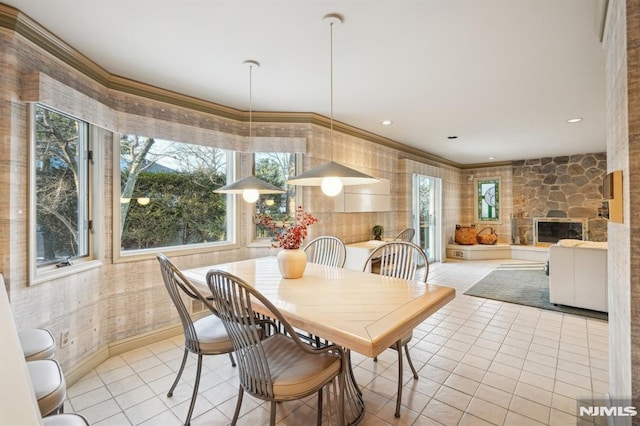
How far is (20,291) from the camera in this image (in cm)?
196

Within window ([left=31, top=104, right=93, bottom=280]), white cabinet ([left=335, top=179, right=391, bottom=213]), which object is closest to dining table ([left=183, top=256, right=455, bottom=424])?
window ([left=31, top=104, right=93, bottom=280])

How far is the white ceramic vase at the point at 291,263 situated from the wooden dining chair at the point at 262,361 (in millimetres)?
728

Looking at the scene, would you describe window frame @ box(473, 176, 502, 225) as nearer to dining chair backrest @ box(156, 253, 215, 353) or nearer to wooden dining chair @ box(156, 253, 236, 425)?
wooden dining chair @ box(156, 253, 236, 425)

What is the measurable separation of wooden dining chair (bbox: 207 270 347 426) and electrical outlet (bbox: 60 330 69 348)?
161 centimetres

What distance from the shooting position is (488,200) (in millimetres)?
8227

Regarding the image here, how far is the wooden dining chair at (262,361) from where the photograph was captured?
1414 millimetres

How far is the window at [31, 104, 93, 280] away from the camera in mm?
2176

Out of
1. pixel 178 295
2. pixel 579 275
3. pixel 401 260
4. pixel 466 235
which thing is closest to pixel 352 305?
pixel 401 260

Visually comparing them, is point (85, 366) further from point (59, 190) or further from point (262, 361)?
point (262, 361)

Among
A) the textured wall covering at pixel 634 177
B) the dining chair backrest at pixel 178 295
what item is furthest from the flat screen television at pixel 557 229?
the dining chair backrest at pixel 178 295

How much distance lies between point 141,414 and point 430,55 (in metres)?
3.34

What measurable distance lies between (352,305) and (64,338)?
222 cm

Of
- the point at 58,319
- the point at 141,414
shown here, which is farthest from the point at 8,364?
the point at 58,319

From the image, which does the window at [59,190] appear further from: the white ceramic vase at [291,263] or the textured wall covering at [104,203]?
the white ceramic vase at [291,263]
